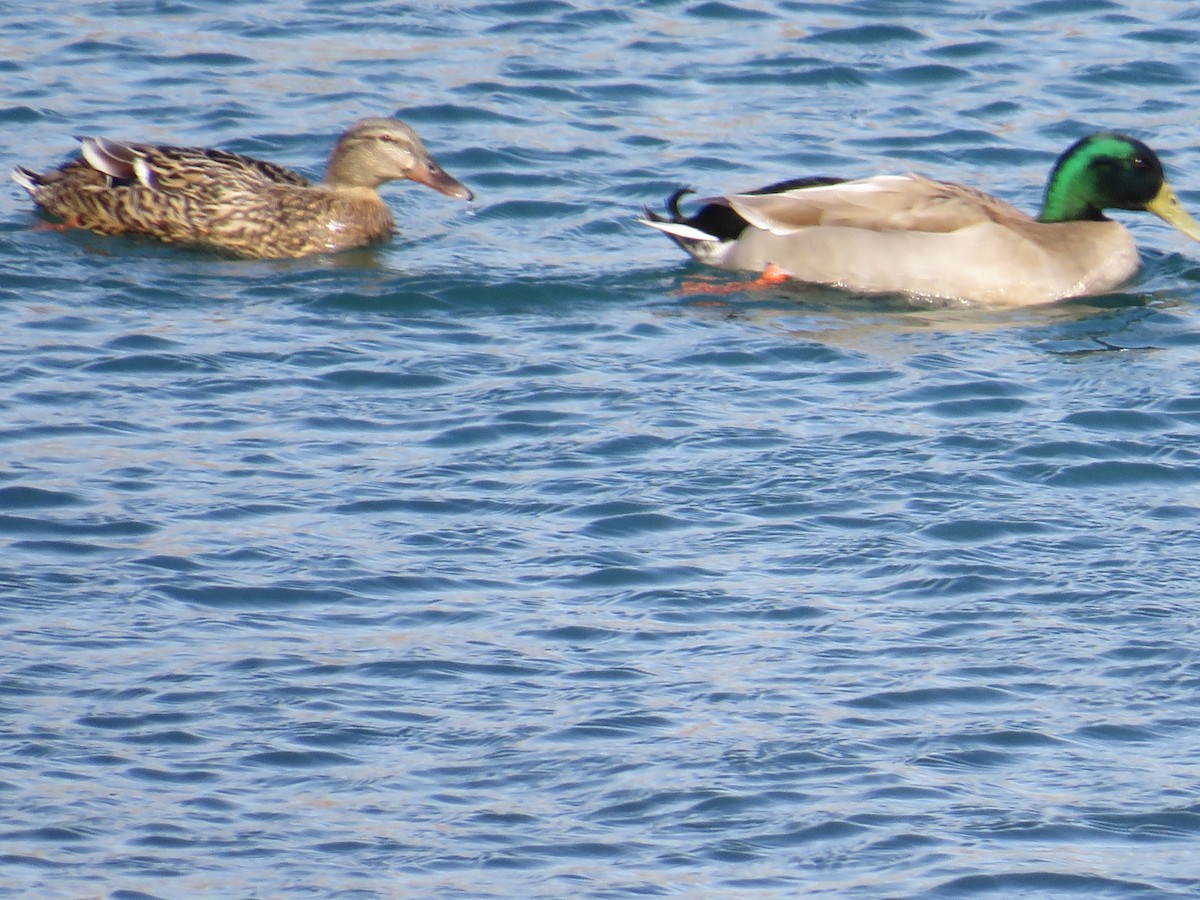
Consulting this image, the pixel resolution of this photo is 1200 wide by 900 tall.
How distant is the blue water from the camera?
6.24 m

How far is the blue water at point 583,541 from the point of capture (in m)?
6.24

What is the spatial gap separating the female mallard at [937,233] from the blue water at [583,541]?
20 centimetres

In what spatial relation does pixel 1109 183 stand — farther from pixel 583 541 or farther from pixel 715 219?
pixel 583 541

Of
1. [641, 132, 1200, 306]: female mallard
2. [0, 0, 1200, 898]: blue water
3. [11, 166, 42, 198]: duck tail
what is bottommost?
[0, 0, 1200, 898]: blue water

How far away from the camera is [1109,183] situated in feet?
39.1

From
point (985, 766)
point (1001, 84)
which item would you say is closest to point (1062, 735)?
point (985, 766)

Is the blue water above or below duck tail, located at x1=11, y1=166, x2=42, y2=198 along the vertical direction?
below

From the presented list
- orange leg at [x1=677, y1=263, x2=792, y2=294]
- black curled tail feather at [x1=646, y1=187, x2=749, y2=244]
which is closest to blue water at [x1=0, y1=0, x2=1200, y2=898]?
orange leg at [x1=677, y1=263, x2=792, y2=294]

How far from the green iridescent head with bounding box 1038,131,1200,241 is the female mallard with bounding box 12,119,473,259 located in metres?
3.01

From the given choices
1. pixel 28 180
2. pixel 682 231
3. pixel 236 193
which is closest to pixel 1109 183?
pixel 682 231

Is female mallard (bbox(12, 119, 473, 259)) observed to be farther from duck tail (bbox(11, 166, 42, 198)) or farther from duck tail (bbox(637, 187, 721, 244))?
duck tail (bbox(637, 187, 721, 244))

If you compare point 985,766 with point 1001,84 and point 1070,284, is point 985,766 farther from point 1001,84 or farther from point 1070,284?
point 1001,84

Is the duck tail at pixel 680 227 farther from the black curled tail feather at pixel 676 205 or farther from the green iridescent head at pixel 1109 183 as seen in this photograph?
A: the green iridescent head at pixel 1109 183

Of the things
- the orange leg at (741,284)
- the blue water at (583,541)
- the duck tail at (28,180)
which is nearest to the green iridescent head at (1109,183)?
the blue water at (583,541)
